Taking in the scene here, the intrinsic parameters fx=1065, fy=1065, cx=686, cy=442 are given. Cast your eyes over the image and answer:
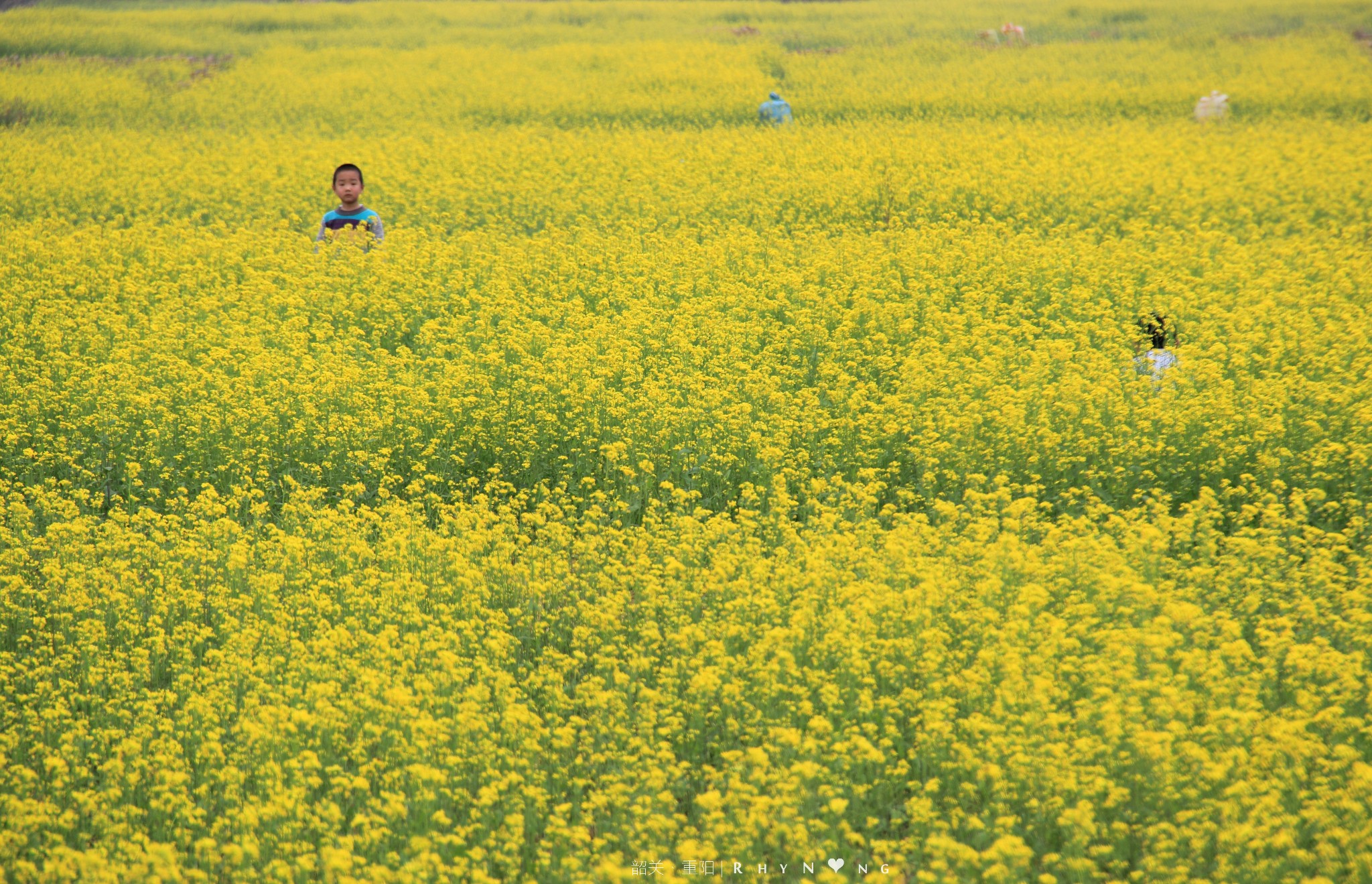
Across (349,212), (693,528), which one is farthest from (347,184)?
(693,528)

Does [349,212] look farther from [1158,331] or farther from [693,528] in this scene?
[1158,331]

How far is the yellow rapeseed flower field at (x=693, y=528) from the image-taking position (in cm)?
454

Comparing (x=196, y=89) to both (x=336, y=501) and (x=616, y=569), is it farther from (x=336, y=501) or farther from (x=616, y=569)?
(x=616, y=569)

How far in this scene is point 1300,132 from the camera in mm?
19203

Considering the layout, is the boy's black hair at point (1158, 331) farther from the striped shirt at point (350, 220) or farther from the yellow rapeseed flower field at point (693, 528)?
the striped shirt at point (350, 220)

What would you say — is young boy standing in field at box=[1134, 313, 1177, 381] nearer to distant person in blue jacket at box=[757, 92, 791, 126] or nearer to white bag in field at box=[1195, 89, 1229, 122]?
distant person in blue jacket at box=[757, 92, 791, 126]

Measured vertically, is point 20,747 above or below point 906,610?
below

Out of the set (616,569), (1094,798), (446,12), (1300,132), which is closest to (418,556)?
(616,569)

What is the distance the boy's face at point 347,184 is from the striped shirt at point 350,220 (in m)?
0.33

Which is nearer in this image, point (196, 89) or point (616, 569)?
point (616, 569)

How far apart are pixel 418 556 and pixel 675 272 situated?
5618 millimetres

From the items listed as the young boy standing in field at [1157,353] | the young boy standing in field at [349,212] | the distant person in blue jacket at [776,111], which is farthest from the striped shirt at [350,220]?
the distant person in blue jacket at [776,111]

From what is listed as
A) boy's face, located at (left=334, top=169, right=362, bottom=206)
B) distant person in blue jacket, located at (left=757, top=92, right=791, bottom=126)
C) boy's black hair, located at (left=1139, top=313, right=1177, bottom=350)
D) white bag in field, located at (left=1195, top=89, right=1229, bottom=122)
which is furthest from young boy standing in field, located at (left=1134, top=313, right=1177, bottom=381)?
white bag in field, located at (left=1195, top=89, right=1229, bottom=122)

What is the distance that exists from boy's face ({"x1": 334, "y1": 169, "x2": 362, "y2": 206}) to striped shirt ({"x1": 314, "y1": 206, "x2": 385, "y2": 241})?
335mm
